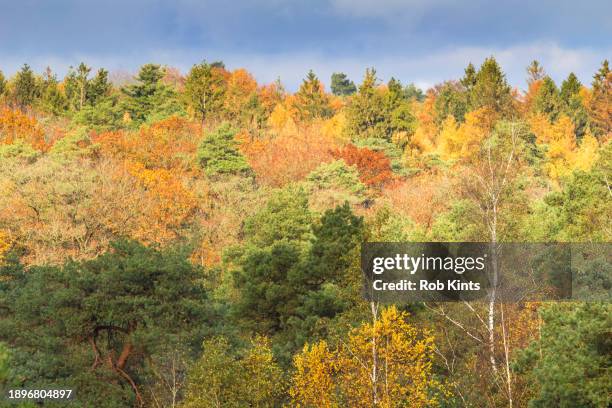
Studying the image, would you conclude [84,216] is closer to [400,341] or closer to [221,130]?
[221,130]

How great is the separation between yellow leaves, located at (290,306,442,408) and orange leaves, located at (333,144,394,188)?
3105 cm

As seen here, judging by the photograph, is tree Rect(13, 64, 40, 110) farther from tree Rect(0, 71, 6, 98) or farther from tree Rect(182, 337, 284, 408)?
tree Rect(182, 337, 284, 408)

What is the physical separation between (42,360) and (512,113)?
45.6m

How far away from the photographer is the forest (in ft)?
55.7

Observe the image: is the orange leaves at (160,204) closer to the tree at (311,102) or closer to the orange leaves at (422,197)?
the orange leaves at (422,197)

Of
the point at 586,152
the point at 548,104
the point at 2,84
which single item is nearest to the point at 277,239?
the point at 586,152

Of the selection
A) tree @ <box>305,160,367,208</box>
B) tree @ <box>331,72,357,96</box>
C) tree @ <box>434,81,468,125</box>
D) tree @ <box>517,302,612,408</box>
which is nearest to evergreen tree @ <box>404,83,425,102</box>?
tree @ <box>331,72,357,96</box>

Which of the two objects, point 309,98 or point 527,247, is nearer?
point 527,247

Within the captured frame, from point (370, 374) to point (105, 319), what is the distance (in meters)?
7.01

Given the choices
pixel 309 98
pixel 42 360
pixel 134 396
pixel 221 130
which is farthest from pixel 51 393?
pixel 309 98

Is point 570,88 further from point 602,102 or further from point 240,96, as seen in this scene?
point 240,96

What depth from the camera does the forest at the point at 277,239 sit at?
1697 cm

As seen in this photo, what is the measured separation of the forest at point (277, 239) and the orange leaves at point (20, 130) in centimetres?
22

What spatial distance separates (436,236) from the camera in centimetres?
3119
